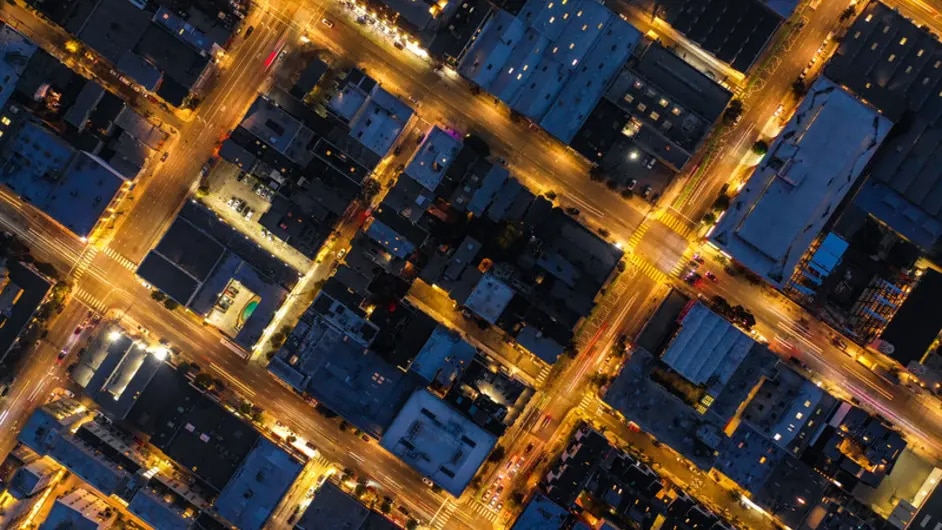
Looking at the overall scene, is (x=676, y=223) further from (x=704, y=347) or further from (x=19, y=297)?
(x=19, y=297)

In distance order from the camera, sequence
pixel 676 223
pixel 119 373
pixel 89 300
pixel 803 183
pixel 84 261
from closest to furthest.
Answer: pixel 803 183 < pixel 119 373 < pixel 676 223 < pixel 84 261 < pixel 89 300

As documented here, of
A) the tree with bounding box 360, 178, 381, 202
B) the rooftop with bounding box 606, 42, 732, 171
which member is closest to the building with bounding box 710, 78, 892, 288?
the rooftop with bounding box 606, 42, 732, 171

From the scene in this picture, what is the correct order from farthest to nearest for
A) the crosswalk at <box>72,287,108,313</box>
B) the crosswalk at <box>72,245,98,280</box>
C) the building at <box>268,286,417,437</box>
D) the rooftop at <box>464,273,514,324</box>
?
the crosswalk at <box>72,287,108,313</box> < the crosswalk at <box>72,245,98,280</box> < the building at <box>268,286,417,437</box> < the rooftop at <box>464,273,514,324</box>

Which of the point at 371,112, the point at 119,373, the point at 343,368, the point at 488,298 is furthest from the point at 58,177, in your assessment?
the point at 488,298

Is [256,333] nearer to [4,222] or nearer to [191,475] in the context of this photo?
[191,475]

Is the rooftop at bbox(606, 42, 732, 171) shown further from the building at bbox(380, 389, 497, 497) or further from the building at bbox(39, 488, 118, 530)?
the building at bbox(39, 488, 118, 530)

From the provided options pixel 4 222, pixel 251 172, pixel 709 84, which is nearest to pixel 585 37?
pixel 709 84
